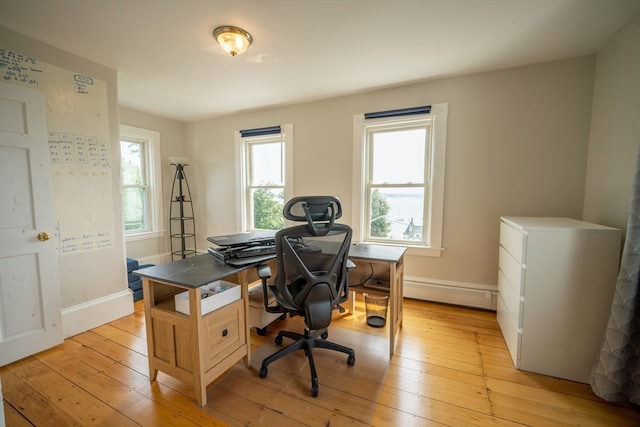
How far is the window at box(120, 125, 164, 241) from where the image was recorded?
3.74 meters

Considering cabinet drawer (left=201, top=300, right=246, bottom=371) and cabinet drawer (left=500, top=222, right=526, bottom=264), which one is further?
cabinet drawer (left=500, top=222, right=526, bottom=264)

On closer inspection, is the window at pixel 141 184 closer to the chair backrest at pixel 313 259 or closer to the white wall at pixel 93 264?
the white wall at pixel 93 264

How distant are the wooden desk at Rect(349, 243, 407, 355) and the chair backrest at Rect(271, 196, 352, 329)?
0.43m

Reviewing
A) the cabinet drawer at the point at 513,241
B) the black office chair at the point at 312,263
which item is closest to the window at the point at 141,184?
the black office chair at the point at 312,263

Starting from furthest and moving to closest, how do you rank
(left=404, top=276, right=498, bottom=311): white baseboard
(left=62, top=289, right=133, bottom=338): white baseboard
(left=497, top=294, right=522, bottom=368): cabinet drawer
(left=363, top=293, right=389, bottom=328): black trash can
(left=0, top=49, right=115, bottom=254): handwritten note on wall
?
(left=404, top=276, right=498, bottom=311): white baseboard
(left=363, top=293, right=389, bottom=328): black trash can
(left=62, top=289, right=133, bottom=338): white baseboard
(left=0, top=49, right=115, bottom=254): handwritten note on wall
(left=497, top=294, right=522, bottom=368): cabinet drawer

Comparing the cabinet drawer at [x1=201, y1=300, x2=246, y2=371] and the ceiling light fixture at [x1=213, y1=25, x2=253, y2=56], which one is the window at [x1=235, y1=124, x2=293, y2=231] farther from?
the cabinet drawer at [x1=201, y1=300, x2=246, y2=371]

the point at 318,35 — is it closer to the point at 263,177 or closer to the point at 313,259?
the point at 313,259

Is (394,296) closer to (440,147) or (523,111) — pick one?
(440,147)

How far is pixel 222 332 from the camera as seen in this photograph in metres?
1.62

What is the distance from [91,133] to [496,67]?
3910mm

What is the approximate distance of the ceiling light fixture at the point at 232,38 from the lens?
6.18 ft

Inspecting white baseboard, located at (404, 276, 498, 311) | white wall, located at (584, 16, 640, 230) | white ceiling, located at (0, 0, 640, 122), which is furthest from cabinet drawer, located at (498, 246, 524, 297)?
white ceiling, located at (0, 0, 640, 122)

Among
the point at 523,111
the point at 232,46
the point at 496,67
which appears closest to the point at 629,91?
the point at 523,111

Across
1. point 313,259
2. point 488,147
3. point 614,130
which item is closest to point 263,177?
point 313,259
